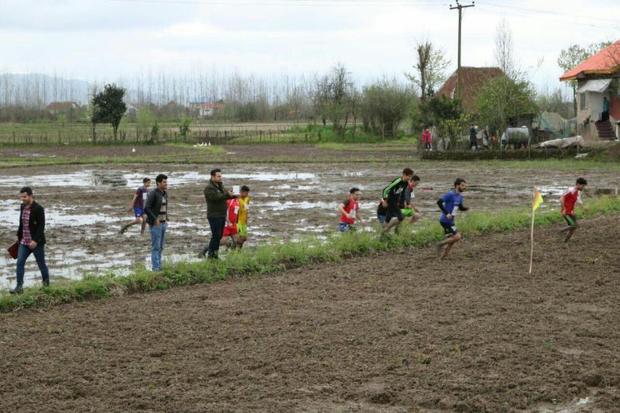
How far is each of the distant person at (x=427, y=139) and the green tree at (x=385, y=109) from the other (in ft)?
85.2

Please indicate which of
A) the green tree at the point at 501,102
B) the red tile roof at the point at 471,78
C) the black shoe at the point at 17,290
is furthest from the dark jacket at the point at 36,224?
the red tile roof at the point at 471,78

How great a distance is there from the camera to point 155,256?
15297 millimetres

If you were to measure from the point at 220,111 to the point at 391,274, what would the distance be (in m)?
140

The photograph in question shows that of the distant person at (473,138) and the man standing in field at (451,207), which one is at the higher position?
the distant person at (473,138)

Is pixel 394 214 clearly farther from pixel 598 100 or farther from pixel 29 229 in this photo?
pixel 598 100

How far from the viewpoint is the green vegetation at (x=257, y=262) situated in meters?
13.4

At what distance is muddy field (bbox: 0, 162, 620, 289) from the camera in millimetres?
18453

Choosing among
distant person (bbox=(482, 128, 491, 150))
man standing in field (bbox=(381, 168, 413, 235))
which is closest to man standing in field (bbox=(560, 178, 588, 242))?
man standing in field (bbox=(381, 168, 413, 235))

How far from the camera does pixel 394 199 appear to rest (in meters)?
17.9

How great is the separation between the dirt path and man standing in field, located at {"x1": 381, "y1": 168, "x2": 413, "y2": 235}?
99.1 inches

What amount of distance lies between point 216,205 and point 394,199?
411 cm

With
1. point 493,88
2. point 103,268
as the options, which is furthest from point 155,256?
point 493,88

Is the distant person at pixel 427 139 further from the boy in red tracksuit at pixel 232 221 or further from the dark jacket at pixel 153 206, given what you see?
the dark jacket at pixel 153 206

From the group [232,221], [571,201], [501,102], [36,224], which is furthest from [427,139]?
[36,224]
